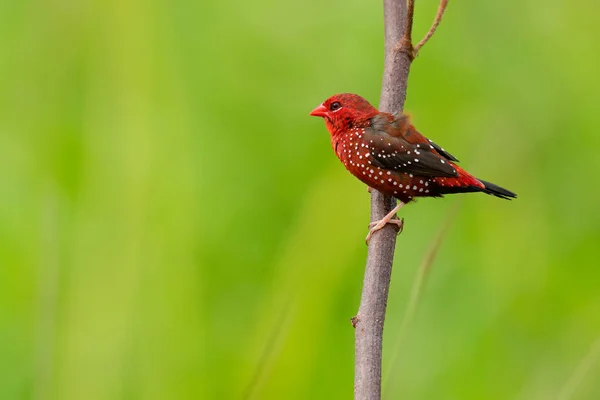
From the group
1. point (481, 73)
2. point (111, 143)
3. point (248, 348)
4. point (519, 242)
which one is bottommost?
point (248, 348)

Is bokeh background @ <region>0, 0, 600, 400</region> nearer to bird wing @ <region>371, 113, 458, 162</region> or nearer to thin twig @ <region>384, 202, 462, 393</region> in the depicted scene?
thin twig @ <region>384, 202, 462, 393</region>

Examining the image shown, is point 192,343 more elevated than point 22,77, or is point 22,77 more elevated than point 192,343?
point 22,77

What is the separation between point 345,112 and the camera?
343cm

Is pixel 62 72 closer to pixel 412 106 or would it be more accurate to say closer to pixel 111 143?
pixel 111 143

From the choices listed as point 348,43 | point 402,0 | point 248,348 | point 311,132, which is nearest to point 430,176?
point 402,0

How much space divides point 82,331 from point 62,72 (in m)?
1.51

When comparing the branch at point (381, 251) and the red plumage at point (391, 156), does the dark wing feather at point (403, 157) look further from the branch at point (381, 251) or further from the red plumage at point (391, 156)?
the branch at point (381, 251)

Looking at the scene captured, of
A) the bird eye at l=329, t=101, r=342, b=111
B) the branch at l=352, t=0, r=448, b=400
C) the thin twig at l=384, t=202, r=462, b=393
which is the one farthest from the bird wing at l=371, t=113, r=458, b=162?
the thin twig at l=384, t=202, r=462, b=393

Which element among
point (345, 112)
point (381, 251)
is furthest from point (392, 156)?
point (381, 251)

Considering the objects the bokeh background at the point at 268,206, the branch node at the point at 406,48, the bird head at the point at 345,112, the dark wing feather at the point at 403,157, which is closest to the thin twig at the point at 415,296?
the bokeh background at the point at 268,206

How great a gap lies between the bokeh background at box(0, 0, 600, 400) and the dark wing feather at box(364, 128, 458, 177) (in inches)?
8.0

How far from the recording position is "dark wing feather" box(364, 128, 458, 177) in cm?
327

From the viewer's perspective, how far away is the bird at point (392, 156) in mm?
3178

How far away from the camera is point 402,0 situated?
2893 mm
